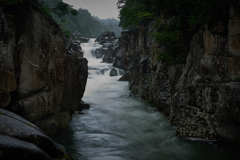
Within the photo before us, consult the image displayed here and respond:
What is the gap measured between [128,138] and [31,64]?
15.1ft

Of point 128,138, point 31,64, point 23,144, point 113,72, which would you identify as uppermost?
point 31,64

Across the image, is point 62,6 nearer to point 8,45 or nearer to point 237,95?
point 8,45

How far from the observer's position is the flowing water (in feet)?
21.6

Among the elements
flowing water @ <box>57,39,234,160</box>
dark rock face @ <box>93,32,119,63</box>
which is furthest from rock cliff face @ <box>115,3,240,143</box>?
dark rock face @ <box>93,32,119,63</box>

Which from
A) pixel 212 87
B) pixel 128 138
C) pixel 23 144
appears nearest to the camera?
pixel 23 144

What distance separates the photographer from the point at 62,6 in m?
9.26

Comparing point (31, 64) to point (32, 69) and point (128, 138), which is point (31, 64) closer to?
point (32, 69)

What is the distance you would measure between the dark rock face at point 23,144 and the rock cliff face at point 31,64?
243 cm

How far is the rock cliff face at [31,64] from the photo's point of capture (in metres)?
5.77

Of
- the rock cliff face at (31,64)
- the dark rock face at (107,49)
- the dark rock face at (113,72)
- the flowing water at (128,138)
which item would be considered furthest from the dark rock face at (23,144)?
the dark rock face at (107,49)

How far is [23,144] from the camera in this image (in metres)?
3.04

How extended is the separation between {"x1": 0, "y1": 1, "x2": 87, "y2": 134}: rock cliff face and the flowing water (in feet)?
4.76

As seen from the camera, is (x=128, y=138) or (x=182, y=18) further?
(x=182, y=18)

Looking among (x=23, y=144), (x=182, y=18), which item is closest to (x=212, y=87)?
(x=182, y=18)
